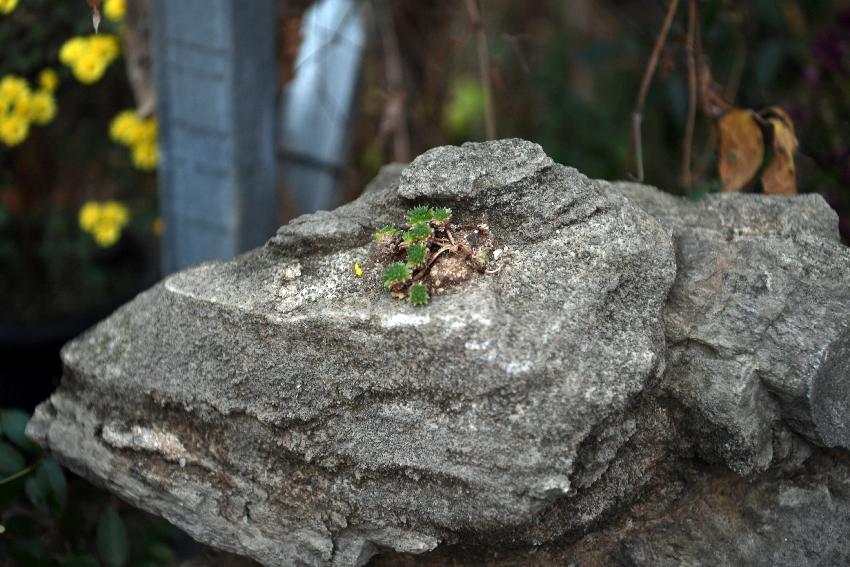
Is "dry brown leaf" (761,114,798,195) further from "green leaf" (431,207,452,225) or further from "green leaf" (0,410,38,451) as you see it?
"green leaf" (0,410,38,451)

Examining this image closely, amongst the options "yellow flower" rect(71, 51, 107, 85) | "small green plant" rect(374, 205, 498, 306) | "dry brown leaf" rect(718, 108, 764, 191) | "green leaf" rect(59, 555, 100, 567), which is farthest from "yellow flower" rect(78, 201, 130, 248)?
"dry brown leaf" rect(718, 108, 764, 191)

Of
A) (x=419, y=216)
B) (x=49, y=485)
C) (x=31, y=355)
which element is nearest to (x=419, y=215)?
(x=419, y=216)

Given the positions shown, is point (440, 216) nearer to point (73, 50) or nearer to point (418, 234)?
point (418, 234)

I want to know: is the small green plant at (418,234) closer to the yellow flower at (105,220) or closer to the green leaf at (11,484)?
the green leaf at (11,484)

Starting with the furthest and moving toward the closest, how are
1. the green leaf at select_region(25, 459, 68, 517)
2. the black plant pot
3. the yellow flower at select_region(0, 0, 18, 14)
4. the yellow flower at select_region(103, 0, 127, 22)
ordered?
the black plant pot, the yellow flower at select_region(103, 0, 127, 22), the yellow flower at select_region(0, 0, 18, 14), the green leaf at select_region(25, 459, 68, 517)

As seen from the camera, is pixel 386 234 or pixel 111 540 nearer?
pixel 386 234

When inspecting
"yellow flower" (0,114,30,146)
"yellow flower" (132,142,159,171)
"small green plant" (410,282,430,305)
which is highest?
"small green plant" (410,282,430,305)

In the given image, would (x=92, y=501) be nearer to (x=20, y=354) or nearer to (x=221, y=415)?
(x=20, y=354)
